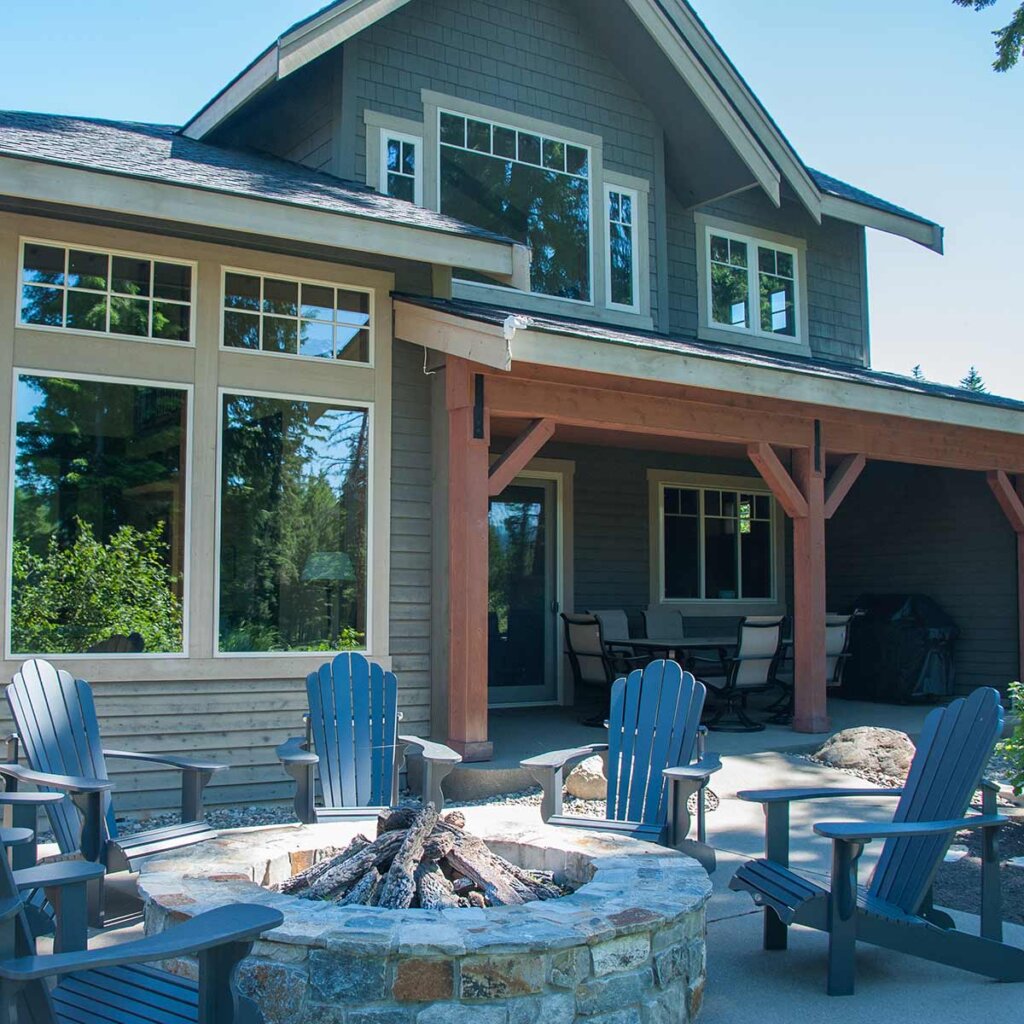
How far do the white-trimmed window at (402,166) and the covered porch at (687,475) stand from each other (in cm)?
174

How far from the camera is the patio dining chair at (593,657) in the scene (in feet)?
28.4

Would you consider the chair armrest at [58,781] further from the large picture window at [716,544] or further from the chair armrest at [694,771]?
the large picture window at [716,544]

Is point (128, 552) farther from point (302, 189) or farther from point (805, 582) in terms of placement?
point (805, 582)

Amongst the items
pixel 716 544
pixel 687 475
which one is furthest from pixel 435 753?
pixel 716 544

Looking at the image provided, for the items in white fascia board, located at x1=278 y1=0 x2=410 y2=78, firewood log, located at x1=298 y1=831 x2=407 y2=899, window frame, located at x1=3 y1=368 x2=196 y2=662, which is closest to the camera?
firewood log, located at x1=298 y1=831 x2=407 y2=899

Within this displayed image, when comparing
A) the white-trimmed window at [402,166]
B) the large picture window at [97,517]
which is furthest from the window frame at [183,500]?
the white-trimmed window at [402,166]

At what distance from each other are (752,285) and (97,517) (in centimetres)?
706

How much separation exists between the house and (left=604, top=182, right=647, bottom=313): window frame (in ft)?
0.13

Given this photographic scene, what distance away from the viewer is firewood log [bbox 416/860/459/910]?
10.5 feet

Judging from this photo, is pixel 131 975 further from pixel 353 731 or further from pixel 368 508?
pixel 368 508

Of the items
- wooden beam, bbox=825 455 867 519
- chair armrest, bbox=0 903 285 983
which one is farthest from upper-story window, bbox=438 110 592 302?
chair armrest, bbox=0 903 285 983

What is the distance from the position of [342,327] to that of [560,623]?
4.21 meters

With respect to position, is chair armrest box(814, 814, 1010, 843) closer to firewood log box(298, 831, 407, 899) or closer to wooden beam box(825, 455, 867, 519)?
firewood log box(298, 831, 407, 899)

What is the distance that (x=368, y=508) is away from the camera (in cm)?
672
